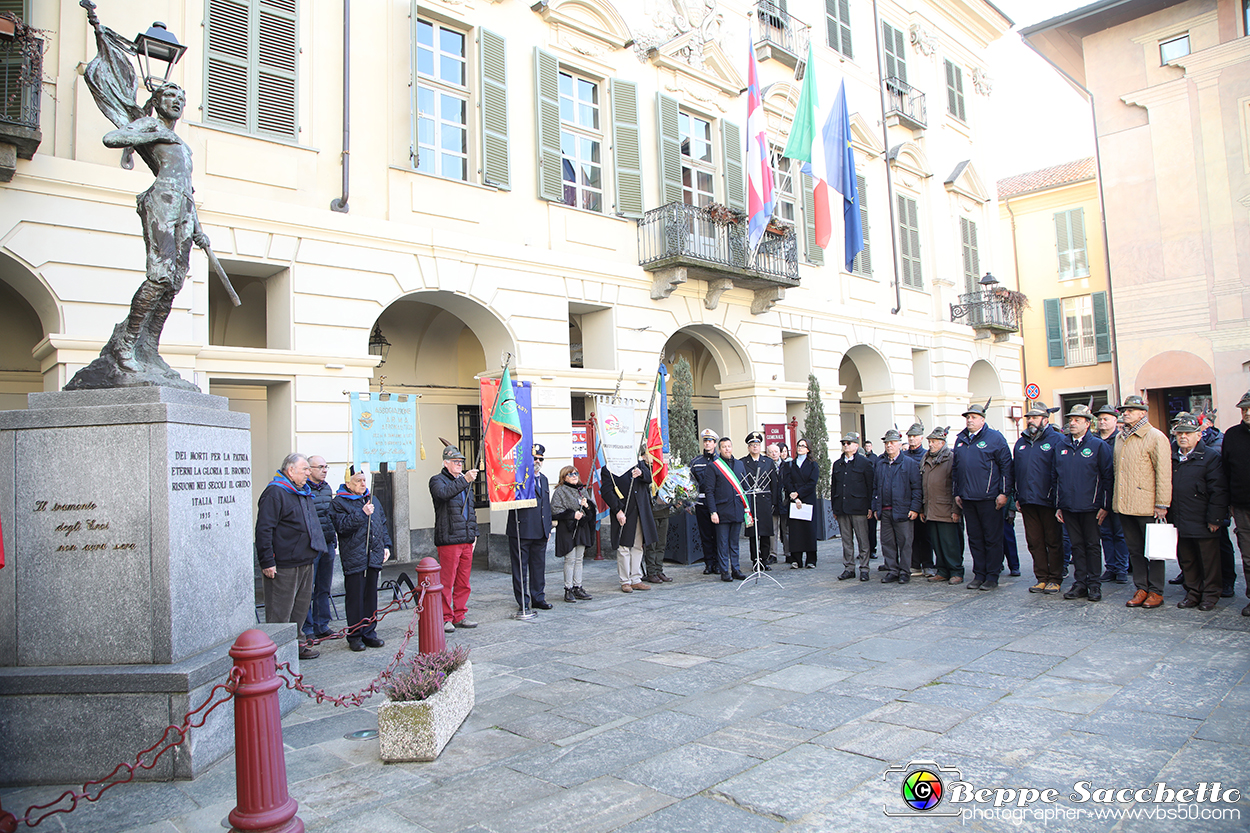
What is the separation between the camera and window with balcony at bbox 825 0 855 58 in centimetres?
1875

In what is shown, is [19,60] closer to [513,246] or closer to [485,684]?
[513,246]

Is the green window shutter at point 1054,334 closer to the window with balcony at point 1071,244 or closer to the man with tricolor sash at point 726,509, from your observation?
the window with balcony at point 1071,244

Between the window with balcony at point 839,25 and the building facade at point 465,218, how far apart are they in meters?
0.09

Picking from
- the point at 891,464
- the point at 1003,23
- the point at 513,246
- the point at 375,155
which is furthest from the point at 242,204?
the point at 1003,23

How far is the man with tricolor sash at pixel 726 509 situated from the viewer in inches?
406

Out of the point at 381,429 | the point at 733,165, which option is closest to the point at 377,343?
the point at 381,429

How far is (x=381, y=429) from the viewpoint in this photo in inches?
384

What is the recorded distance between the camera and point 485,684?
5.58m

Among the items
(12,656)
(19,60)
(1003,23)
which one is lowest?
(12,656)

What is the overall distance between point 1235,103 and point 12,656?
27925 mm

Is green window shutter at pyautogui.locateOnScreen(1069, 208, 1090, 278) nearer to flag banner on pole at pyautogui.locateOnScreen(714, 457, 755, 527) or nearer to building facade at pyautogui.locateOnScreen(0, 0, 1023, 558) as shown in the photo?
building facade at pyautogui.locateOnScreen(0, 0, 1023, 558)

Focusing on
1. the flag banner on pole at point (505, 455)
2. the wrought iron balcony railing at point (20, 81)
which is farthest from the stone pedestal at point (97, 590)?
the wrought iron balcony railing at point (20, 81)

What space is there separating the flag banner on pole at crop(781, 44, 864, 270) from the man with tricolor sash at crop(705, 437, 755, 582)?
265 inches

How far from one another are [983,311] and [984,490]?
15.4m
